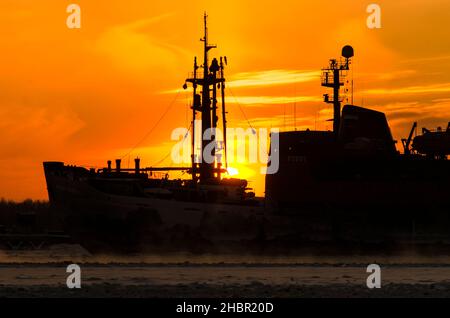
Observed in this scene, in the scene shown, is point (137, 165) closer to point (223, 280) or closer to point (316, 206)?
point (316, 206)

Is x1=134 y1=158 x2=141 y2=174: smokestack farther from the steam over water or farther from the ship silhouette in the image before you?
the steam over water

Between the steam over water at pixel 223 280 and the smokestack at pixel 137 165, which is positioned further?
the smokestack at pixel 137 165

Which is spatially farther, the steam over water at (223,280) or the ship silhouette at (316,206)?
the ship silhouette at (316,206)

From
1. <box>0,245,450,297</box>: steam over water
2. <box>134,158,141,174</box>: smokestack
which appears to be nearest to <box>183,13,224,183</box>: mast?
<box>134,158,141,174</box>: smokestack

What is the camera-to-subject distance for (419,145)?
69250mm

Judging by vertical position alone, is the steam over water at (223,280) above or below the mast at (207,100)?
below

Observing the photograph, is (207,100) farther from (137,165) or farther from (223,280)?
(223,280)

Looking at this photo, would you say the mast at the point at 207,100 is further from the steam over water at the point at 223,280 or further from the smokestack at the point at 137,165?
the steam over water at the point at 223,280

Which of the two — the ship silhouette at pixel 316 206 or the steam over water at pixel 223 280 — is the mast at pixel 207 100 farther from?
the steam over water at pixel 223 280

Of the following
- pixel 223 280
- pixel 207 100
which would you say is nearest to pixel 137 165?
pixel 207 100

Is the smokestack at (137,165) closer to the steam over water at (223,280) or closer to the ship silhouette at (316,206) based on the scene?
the ship silhouette at (316,206)

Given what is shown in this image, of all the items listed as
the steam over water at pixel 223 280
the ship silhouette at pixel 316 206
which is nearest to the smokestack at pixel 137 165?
the ship silhouette at pixel 316 206

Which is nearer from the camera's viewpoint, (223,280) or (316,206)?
(223,280)
